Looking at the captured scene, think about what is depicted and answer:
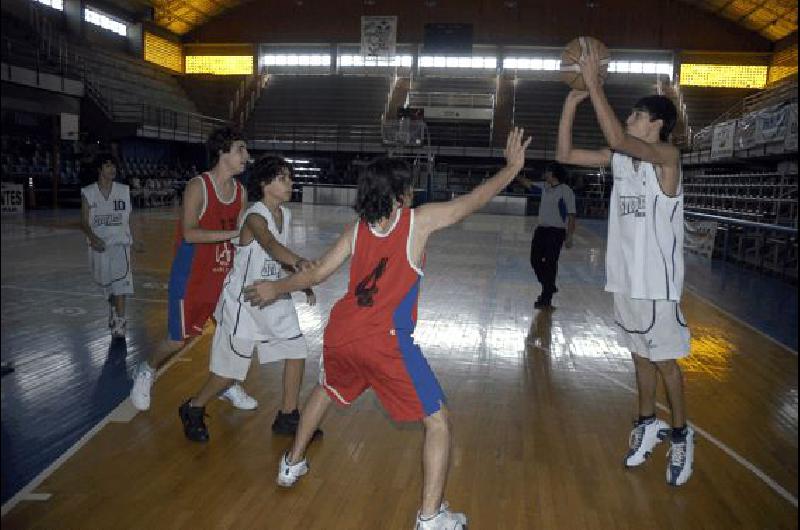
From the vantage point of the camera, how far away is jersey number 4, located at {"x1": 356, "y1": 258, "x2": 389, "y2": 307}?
8.32 ft

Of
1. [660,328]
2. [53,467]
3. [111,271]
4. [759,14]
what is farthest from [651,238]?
[759,14]

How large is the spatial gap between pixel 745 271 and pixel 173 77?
1246 inches

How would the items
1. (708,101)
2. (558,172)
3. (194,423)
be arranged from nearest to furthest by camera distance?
(194,423), (558,172), (708,101)

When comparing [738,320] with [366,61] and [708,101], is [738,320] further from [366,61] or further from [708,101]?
[366,61]

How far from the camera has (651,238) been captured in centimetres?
313

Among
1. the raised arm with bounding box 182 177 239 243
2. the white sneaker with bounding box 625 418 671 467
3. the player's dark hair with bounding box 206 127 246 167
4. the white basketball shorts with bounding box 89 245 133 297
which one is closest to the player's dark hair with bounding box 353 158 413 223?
the raised arm with bounding box 182 177 239 243

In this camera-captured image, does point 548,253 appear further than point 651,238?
Yes

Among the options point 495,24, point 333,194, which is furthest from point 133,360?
point 495,24

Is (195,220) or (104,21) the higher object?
(104,21)

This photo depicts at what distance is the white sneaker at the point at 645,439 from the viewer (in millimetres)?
3406

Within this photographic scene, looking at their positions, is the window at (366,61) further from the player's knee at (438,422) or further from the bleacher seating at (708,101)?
the player's knee at (438,422)

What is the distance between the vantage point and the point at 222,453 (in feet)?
11.4

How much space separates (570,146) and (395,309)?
1352 millimetres

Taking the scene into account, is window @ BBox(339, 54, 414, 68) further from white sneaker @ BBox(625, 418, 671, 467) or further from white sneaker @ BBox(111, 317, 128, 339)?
white sneaker @ BBox(625, 418, 671, 467)
